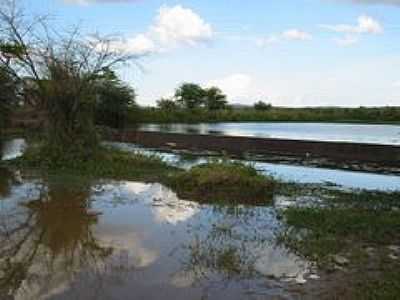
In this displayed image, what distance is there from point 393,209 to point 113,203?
17.2 ft

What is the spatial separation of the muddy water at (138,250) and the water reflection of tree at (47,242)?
0.04 feet

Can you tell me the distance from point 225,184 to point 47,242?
5.36 meters

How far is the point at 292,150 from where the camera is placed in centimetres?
2269

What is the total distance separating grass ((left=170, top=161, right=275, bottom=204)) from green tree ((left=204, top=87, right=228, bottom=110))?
5805 centimetres

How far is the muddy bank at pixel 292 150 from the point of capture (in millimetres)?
19109

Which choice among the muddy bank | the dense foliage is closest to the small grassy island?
the muddy bank

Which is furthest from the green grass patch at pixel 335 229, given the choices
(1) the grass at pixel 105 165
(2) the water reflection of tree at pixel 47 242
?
(1) the grass at pixel 105 165

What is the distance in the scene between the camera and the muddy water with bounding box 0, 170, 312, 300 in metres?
5.55

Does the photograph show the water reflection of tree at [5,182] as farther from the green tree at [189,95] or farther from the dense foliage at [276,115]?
the green tree at [189,95]

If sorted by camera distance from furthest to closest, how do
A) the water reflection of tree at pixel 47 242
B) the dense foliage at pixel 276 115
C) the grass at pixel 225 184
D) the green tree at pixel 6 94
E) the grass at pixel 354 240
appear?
the dense foliage at pixel 276 115 < the green tree at pixel 6 94 < the grass at pixel 225 184 < the water reflection of tree at pixel 47 242 < the grass at pixel 354 240

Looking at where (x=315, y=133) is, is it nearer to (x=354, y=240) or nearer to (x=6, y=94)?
(x=6, y=94)

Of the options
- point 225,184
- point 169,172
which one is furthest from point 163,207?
point 169,172

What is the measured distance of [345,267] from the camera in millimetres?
6375

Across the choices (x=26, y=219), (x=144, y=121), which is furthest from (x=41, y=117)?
(x=144, y=121)
